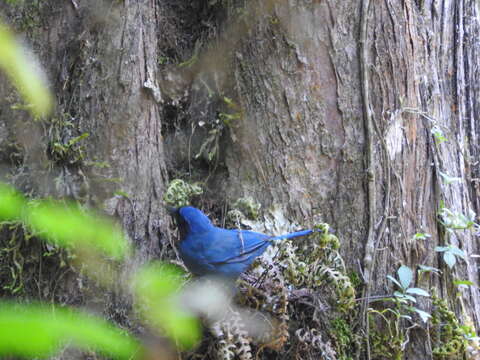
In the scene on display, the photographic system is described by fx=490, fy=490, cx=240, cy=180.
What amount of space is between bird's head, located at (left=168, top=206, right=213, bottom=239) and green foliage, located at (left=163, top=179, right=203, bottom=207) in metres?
0.10

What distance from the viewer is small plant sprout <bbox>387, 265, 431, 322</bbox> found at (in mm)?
2377

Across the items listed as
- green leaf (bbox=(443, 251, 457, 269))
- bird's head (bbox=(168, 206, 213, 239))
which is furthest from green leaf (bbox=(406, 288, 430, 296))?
bird's head (bbox=(168, 206, 213, 239))

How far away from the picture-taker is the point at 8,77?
77.8 inches

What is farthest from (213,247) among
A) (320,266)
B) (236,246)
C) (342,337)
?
(342,337)

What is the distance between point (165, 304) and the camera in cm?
135

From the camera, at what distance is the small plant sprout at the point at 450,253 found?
8.27ft

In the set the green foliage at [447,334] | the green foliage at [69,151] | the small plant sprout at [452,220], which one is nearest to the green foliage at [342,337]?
the green foliage at [447,334]

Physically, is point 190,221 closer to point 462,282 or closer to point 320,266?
point 320,266

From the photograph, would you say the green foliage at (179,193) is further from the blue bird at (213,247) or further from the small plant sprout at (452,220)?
the small plant sprout at (452,220)

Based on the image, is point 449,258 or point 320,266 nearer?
point 320,266

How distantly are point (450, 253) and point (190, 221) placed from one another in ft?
4.47

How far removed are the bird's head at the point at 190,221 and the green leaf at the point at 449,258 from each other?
1.23 m

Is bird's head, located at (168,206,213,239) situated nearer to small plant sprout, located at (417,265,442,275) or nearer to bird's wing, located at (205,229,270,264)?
bird's wing, located at (205,229,270,264)

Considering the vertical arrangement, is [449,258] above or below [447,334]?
above
